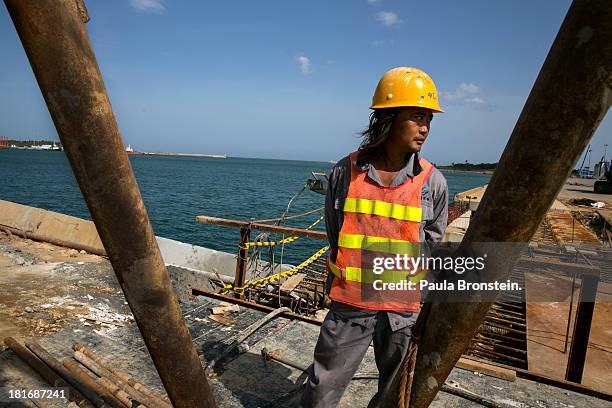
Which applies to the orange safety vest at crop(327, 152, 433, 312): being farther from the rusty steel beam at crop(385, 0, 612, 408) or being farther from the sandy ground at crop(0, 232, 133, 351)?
the sandy ground at crop(0, 232, 133, 351)

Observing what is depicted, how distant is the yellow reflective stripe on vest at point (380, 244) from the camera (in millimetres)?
2287

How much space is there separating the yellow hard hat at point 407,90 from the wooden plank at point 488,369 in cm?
275

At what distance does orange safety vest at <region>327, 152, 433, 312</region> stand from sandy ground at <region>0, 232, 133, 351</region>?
3.51 m

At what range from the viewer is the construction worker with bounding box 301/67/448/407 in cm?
229

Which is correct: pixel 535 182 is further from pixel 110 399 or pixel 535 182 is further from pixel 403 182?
pixel 110 399

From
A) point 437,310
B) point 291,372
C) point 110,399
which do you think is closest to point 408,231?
point 437,310

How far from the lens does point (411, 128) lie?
2291 millimetres

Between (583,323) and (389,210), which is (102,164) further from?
(583,323)

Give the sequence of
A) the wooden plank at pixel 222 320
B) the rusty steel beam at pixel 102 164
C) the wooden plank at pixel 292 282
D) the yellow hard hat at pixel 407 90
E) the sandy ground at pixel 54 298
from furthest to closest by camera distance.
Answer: the wooden plank at pixel 292 282 → the sandy ground at pixel 54 298 → the wooden plank at pixel 222 320 → the yellow hard hat at pixel 407 90 → the rusty steel beam at pixel 102 164

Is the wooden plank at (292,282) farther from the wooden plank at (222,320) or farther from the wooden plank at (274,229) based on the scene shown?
the wooden plank at (222,320)

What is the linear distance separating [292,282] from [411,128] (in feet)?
29.7

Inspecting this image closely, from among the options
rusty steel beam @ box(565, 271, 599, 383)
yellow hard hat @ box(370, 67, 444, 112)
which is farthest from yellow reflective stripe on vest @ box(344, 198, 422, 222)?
rusty steel beam @ box(565, 271, 599, 383)

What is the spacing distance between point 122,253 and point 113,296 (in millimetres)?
7712

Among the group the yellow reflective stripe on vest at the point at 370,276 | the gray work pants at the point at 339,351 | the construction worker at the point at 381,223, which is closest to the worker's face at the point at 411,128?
the construction worker at the point at 381,223
